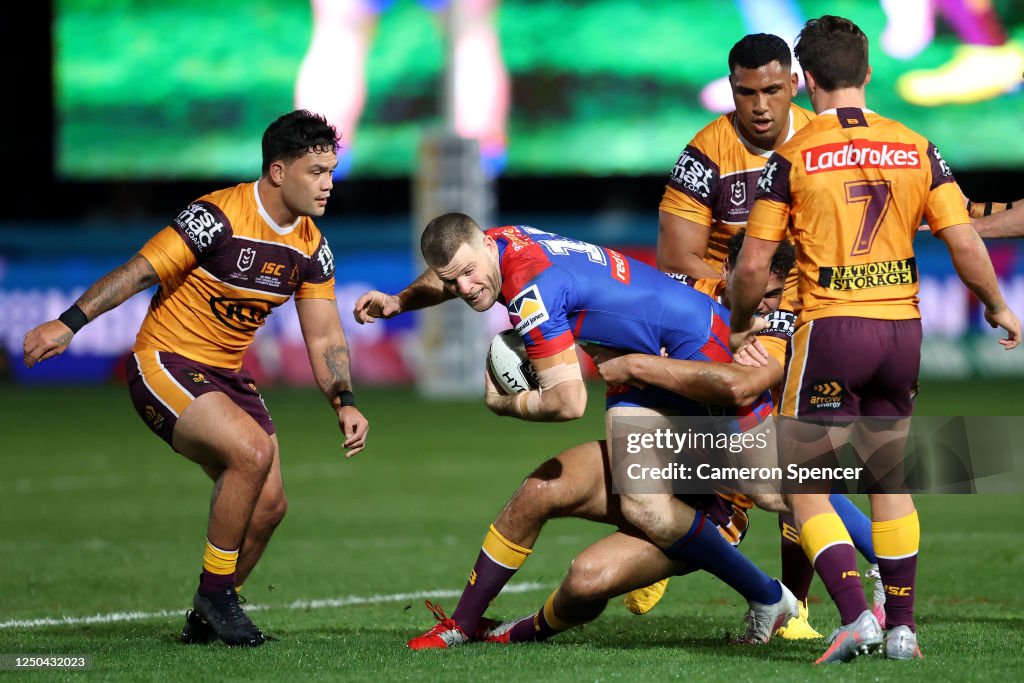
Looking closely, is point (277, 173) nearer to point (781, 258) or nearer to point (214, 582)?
point (214, 582)

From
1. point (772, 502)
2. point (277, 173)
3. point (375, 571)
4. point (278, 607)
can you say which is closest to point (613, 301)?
point (772, 502)

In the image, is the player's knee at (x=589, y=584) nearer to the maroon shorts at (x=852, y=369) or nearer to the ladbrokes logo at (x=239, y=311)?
the maroon shorts at (x=852, y=369)

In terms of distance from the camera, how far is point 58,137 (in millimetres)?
24969

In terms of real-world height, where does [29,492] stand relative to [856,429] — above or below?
below

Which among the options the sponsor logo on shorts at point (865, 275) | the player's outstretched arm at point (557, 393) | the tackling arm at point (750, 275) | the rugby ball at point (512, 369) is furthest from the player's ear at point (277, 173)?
the sponsor logo on shorts at point (865, 275)

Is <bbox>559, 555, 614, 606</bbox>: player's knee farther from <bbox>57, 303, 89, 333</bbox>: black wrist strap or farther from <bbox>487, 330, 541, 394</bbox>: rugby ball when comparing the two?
<bbox>57, 303, 89, 333</bbox>: black wrist strap

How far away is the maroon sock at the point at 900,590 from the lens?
5281 millimetres

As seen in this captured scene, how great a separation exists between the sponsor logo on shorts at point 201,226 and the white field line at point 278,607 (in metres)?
1.89

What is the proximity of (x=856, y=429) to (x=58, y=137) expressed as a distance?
2187 cm

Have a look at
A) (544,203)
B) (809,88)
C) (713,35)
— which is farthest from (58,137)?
(809,88)

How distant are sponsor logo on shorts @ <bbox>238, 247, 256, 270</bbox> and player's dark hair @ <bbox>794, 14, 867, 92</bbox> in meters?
2.51

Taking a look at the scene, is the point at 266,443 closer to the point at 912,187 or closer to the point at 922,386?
the point at 912,187

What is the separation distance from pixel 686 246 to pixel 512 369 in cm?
156

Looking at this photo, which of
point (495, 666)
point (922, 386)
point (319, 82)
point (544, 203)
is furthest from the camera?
point (544, 203)
